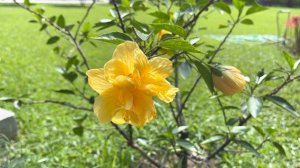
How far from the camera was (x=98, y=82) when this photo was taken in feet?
2.16

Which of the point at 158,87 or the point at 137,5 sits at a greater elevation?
the point at 158,87

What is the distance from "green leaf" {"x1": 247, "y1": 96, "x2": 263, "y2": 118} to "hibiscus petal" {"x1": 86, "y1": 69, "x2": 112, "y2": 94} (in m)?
0.50

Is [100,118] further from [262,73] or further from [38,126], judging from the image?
[38,126]

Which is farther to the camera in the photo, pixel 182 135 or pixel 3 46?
pixel 3 46

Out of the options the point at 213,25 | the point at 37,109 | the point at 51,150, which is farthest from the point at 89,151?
the point at 213,25

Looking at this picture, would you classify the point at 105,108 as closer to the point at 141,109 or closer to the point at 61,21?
the point at 141,109

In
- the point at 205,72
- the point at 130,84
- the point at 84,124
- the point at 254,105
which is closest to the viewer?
the point at 130,84

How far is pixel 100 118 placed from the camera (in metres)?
0.68

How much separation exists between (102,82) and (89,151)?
1.63m

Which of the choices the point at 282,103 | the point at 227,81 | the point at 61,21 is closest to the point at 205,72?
the point at 227,81

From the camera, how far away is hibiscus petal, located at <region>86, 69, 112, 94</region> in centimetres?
65

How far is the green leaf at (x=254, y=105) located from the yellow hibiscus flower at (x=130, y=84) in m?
0.44

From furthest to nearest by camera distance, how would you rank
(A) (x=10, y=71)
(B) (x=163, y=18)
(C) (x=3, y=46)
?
(C) (x=3, y=46)
(A) (x=10, y=71)
(B) (x=163, y=18)

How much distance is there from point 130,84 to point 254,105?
1.72 ft
